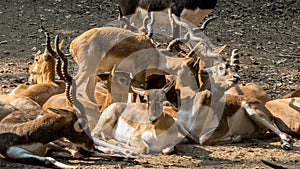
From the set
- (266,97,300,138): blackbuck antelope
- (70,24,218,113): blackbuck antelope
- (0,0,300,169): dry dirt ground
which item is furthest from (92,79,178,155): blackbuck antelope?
(266,97,300,138): blackbuck antelope

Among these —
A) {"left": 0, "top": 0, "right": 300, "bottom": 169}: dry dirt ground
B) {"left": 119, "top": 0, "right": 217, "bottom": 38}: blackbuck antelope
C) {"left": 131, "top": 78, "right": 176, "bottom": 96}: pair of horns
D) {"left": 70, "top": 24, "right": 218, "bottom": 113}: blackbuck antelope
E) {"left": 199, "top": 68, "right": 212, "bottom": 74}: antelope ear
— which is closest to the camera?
{"left": 0, "top": 0, "right": 300, "bottom": 169}: dry dirt ground

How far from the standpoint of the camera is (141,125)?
24.9 ft

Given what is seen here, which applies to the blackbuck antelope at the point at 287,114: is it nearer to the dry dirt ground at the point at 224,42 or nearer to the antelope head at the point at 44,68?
the dry dirt ground at the point at 224,42

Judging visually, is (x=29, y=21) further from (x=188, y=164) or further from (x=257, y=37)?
(x=188, y=164)

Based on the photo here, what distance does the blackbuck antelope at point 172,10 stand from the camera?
11.6 m

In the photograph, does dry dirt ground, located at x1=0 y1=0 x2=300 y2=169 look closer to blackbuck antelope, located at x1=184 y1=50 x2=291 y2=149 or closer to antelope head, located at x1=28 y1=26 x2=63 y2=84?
blackbuck antelope, located at x1=184 y1=50 x2=291 y2=149

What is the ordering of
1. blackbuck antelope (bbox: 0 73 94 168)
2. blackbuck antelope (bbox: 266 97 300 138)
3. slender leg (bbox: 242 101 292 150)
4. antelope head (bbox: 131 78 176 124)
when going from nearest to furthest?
1. blackbuck antelope (bbox: 0 73 94 168)
2. antelope head (bbox: 131 78 176 124)
3. slender leg (bbox: 242 101 292 150)
4. blackbuck antelope (bbox: 266 97 300 138)

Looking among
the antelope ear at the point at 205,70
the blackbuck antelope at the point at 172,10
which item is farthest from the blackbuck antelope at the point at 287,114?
the blackbuck antelope at the point at 172,10

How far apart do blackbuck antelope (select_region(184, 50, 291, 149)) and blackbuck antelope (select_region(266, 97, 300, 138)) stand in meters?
0.11

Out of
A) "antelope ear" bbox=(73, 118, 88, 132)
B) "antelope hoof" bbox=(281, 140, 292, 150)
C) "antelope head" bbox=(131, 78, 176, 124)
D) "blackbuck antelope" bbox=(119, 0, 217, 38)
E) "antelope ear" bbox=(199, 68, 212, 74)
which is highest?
"blackbuck antelope" bbox=(119, 0, 217, 38)

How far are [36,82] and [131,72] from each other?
1758mm

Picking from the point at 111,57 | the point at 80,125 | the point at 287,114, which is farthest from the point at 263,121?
the point at 80,125

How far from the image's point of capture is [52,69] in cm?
905

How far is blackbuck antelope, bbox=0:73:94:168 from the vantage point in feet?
21.7
